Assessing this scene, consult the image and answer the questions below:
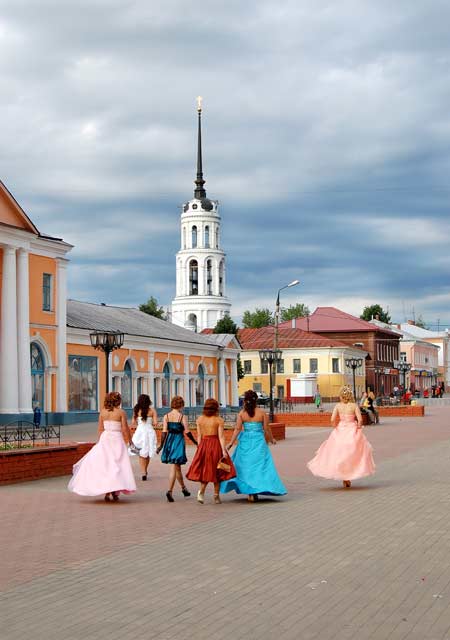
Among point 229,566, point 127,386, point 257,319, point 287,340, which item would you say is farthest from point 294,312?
point 229,566

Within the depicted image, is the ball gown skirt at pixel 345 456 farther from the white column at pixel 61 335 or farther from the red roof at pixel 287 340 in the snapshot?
the red roof at pixel 287 340

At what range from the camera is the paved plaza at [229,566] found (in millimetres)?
6430

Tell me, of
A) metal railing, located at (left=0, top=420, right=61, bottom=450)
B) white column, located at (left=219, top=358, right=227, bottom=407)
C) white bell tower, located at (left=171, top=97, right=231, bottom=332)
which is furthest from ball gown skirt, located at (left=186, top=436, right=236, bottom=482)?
white bell tower, located at (left=171, top=97, right=231, bottom=332)

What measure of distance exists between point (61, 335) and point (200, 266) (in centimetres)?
6722

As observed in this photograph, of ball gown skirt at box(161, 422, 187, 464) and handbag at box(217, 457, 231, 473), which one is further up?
ball gown skirt at box(161, 422, 187, 464)

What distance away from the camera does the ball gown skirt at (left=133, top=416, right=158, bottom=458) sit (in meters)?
17.9

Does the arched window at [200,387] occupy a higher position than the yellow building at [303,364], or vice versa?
the yellow building at [303,364]

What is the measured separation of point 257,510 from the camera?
1273cm

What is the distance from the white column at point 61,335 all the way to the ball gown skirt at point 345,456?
94.4 ft

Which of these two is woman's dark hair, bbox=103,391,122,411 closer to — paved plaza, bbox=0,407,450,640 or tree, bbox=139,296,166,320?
paved plaza, bbox=0,407,450,640

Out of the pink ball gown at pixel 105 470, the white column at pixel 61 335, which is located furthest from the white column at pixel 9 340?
the pink ball gown at pixel 105 470

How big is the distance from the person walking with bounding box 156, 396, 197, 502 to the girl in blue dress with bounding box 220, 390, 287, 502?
0.78 metres

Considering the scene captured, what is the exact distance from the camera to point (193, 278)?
368 ft

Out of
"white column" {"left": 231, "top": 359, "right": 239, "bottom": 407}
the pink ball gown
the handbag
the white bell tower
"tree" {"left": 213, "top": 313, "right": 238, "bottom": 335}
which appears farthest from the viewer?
the white bell tower
